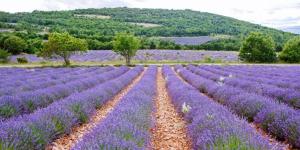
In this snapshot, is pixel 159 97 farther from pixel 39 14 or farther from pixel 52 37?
pixel 39 14

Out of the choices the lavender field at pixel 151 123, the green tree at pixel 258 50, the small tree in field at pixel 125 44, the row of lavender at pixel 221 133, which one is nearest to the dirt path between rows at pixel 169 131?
the lavender field at pixel 151 123

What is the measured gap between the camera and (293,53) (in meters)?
44.4

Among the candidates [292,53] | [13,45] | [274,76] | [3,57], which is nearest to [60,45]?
[3,57]

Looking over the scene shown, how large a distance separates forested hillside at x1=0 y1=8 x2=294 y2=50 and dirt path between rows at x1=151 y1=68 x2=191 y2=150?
194 ft

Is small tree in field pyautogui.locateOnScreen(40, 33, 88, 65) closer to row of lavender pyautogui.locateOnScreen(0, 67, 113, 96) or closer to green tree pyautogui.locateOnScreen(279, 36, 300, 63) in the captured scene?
row of lavender pyautogui.locateOnScreen(0, 67, 113, 96)

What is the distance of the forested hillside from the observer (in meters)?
76.4

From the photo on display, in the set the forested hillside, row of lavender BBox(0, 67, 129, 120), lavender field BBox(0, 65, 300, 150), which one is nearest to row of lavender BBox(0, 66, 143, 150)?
lavender field BBox(0, 65, 300, 150)

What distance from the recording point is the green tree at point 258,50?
146 ft

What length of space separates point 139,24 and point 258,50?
177 ft

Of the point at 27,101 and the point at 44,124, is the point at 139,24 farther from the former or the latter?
the point at 44,124

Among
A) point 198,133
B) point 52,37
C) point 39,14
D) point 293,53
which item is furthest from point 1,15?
point 198,133

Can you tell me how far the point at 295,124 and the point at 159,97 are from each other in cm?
666

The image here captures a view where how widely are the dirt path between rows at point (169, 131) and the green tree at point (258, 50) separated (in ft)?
122

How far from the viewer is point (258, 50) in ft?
146
